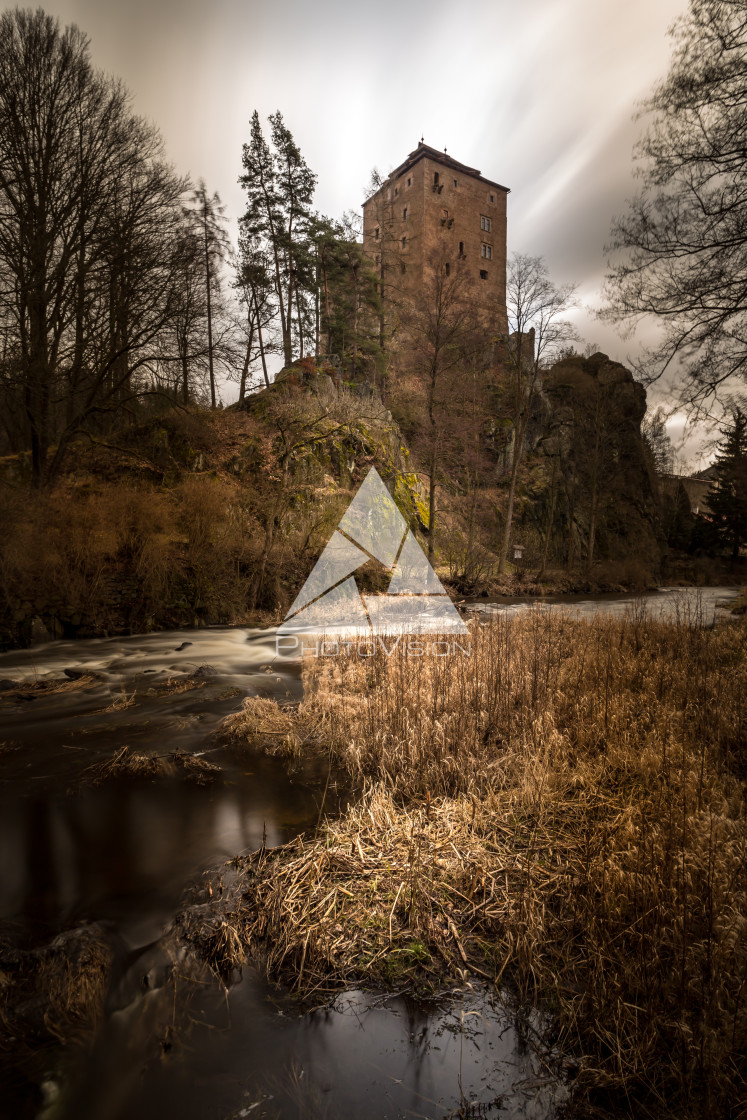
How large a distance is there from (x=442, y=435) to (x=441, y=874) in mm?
18588

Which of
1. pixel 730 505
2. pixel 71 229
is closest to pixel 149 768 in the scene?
pixel 71 229

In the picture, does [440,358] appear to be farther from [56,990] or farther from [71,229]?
[56,990]

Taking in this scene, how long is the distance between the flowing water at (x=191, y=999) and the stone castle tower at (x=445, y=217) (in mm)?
42372

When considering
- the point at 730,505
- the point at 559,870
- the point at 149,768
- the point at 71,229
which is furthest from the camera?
the point at 730,505

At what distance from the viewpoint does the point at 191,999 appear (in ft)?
9.36

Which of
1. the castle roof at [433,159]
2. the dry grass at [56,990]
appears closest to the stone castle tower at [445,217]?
the castle roof at [433,159]

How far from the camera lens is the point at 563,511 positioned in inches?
1400

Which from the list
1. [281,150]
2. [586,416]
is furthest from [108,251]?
[586,416]

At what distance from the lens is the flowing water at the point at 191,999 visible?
91.4 inches

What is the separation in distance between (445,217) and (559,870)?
54.7 metres

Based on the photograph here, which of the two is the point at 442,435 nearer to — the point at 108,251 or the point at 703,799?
the point at 108,251

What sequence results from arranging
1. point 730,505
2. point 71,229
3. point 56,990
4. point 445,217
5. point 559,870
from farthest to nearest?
point 445,217
point 730,505
point 71,229
point 559,870
point 56,990

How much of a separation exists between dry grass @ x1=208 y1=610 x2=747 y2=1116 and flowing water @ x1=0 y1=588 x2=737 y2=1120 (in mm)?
280

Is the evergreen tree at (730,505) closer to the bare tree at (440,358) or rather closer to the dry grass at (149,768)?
the bare tree at (440,358)
